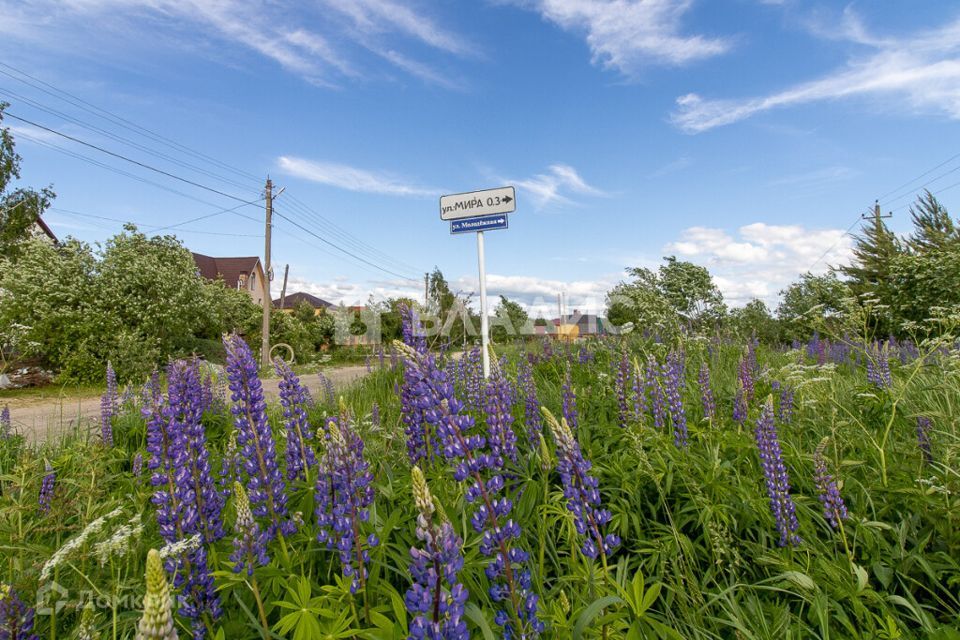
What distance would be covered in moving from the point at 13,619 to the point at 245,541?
2.85ft

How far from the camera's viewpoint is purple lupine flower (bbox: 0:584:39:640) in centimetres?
174

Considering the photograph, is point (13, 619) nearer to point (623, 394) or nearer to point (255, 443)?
point (255, 443)

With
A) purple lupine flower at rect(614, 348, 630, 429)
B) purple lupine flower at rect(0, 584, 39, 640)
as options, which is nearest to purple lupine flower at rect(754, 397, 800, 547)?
purple lupine flower at rect(614, 348, 630, 429)

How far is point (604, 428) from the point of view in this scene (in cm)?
→ 397

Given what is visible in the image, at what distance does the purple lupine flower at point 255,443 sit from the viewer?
2.24 m

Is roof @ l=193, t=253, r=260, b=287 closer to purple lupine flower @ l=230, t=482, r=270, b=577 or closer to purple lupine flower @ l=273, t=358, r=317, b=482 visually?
purple lupine flower @ l=273, t=358, r=317, b=482

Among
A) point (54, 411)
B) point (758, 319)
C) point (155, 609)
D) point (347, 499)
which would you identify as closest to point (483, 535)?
point (347, 499)

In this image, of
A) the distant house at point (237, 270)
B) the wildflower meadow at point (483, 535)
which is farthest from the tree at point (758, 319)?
the distant house at point (237, 270)

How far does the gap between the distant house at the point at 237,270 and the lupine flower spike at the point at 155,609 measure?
52.6 meters

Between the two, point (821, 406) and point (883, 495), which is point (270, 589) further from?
point (821, 406)

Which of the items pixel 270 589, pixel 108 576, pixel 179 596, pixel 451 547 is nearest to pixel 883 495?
pixel 451 547

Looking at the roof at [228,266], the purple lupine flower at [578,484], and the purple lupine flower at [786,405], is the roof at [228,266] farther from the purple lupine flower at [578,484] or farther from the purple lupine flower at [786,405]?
the purple lupine flower at [578,484]

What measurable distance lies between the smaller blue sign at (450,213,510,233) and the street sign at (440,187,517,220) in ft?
0.21

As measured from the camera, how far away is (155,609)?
3.42ft
